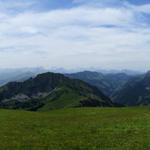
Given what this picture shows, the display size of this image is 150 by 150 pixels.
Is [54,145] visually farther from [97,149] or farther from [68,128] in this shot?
[68,128]

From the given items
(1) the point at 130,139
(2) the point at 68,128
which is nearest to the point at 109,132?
(1) the point at 130,139

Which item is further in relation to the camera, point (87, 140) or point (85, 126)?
point (85, 126)

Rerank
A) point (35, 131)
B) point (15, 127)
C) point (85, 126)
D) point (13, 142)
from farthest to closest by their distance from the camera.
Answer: point (85, 126)
point (15, 127)
point (35, 131)
point (13, 142)

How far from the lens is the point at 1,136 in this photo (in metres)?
26.2

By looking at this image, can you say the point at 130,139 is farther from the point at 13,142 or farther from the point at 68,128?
the point at 13,142

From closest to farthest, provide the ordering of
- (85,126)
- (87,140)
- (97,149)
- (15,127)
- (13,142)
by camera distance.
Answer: (97,149) → (13,142) → (87,140) → (15,127) → (85,126)

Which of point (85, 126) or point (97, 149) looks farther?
point (85, 126)

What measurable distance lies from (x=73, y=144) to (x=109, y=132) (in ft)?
29.0

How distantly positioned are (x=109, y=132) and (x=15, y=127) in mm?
15730

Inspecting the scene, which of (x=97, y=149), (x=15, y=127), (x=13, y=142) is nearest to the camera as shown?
(x=97, y=149)

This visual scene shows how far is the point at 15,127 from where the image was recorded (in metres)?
32.3

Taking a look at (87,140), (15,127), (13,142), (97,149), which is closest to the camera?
(97,149)

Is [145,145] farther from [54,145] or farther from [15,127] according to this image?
[15,127]

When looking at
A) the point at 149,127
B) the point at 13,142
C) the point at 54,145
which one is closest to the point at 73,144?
the point at 54,145
